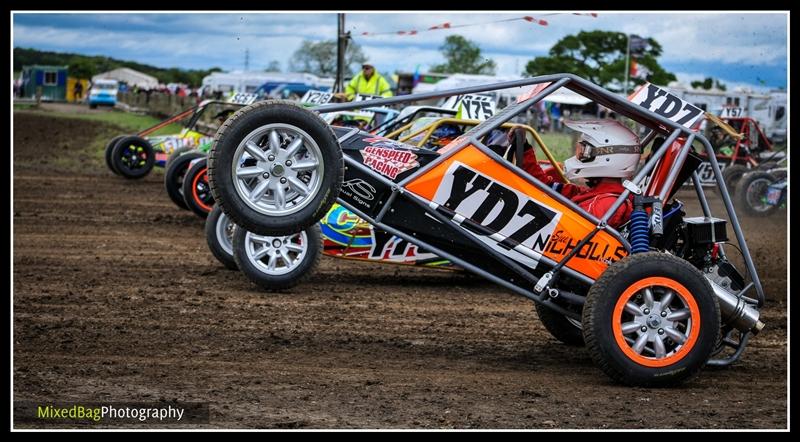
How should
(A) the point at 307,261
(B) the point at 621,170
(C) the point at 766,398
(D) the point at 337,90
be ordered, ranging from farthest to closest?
(D) the point at 337,90 < (A) the point at 307,261 < (B) the point at 621,170 < (C) the point at 766,398

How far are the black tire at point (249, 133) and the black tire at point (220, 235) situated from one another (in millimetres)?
3764

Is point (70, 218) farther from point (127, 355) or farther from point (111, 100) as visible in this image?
point (111, 100)

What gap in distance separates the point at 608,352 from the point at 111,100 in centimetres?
5504

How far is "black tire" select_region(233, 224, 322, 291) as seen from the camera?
8562 mm

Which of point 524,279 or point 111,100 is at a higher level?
point 111,100

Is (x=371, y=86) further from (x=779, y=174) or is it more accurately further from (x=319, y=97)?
(x=779, y=174)

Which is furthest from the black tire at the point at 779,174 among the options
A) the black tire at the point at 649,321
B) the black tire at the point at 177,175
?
the black tire at the point at 649,321

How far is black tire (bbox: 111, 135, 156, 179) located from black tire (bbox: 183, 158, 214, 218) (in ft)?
21.6

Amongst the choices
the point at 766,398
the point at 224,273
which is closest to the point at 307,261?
the point at 224,273

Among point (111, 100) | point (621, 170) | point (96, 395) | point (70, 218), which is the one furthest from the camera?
point (111, 100)

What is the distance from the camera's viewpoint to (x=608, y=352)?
5.73 meters

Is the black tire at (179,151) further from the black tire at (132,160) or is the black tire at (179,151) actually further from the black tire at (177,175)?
the black tire at (132,160)

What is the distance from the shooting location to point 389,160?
5895 mm

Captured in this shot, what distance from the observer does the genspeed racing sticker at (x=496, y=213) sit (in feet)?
19.2
